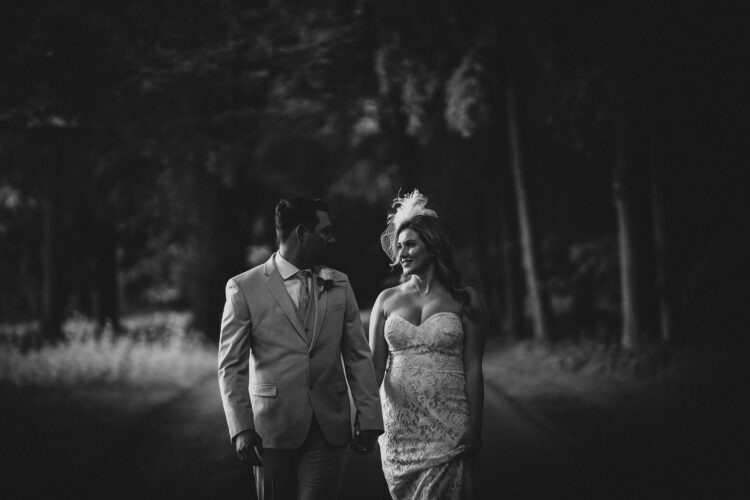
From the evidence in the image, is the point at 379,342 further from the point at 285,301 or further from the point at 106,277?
the point at 106,277

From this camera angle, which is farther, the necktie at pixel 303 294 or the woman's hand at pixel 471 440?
the woman's hand at pixel 471 440

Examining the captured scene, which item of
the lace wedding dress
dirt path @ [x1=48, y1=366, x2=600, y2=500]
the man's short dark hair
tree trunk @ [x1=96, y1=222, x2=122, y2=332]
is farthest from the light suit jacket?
tree trunk @ [x1=96, y1=222, x2=122, y2=332]

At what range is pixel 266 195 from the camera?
28688 mm

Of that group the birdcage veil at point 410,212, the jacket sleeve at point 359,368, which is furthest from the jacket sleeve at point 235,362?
the birdcage veil at point 410,212

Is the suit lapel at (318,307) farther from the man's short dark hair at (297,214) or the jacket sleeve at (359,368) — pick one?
the man's short dark hair at (297,214)

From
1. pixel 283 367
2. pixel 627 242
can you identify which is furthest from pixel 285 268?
pixel 627 242

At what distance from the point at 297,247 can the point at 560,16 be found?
34.6ft

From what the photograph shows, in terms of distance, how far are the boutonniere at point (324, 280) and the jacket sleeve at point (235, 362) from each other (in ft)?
1.43

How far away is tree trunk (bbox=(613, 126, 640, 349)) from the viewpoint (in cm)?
1344

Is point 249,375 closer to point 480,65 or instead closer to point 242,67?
point 242,67

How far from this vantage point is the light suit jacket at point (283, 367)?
13.1ft

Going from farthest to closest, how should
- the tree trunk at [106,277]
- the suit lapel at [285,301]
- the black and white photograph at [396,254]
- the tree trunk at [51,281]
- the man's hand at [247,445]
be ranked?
the tree trunk at [106,277] < the tree trunk at [51,281] < the black and white photograph at [396,254] < the suit lapel at [285,301] < the man's hand at [247,445]

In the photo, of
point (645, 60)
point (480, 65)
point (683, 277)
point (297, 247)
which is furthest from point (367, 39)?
point (297, 247)

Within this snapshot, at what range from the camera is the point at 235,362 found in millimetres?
3957
